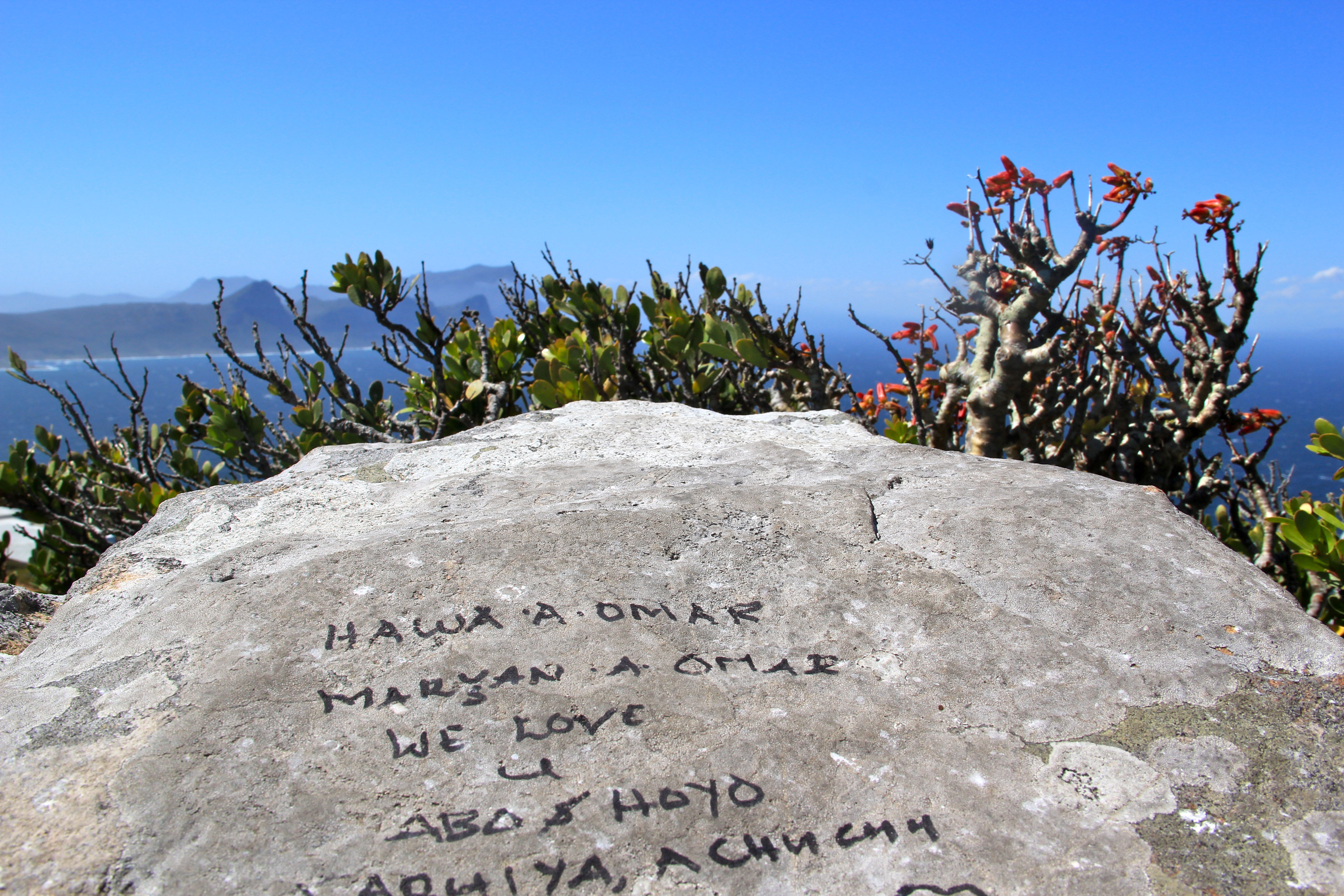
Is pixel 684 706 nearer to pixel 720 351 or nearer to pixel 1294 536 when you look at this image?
pixel 1294 536

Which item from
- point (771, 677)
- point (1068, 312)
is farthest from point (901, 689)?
point (1068, 312)

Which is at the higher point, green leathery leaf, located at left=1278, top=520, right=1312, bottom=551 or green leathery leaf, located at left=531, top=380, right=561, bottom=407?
green leathery leaf, located at left=531, top=380, right=561, bottom=407

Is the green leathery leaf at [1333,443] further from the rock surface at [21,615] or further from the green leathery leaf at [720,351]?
the rock surface at [21,615]

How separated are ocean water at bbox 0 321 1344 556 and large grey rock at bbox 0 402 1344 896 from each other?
140 cm

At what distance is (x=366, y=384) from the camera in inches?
2024

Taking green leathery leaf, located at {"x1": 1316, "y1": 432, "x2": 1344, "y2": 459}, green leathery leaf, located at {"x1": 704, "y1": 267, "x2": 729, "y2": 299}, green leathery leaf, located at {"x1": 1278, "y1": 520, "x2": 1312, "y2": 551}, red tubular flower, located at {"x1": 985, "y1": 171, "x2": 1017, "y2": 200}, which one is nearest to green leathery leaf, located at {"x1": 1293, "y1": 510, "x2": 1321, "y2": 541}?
green leathery leaf, located at {"x1": 1278, "y1": 520, "x2": 1312, "y2": 551}

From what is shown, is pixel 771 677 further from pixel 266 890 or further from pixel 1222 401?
pixel 1222 401

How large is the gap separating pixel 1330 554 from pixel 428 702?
7.78ft

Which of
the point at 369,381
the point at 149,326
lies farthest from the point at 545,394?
the point at 149,326

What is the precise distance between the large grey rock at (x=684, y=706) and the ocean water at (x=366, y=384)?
1398mm

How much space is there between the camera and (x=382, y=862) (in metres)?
1.11

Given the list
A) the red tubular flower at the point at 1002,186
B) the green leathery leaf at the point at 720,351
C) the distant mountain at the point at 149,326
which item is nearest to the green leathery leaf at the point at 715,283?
the green leathery leaf at the point at 720,351

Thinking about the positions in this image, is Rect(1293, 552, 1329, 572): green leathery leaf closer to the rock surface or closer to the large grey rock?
the large grey rock

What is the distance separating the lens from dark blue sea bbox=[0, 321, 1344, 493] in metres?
38.2
